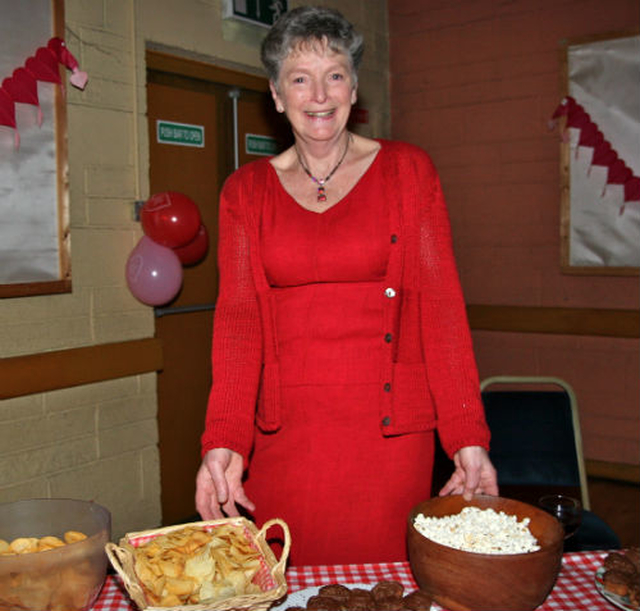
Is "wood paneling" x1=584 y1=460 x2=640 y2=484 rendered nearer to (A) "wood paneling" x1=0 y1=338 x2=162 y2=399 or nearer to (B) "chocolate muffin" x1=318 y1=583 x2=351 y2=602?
(A) "wood paneling" x1=0 y1=338 x2=162 y2=399

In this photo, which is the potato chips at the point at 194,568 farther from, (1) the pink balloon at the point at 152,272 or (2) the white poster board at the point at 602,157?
(2) the white poster board at the point at 602,157

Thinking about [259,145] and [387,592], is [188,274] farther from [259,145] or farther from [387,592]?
[387,592]

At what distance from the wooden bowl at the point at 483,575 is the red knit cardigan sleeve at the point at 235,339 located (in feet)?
1.49

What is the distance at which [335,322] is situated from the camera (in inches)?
61.1

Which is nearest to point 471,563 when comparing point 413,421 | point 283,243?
point 413,421

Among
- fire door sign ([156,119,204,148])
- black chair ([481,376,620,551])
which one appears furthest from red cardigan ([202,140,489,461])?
fire door sign ([156,119,204,148])

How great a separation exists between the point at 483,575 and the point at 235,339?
2.32ft

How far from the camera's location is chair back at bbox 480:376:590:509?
2.34m

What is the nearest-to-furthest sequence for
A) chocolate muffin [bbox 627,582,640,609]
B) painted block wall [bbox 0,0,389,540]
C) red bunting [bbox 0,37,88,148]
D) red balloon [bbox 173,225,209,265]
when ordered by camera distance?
chocolate muffin [bbox 627,582,640,609], red bunting [bbox 0,37,88,148], painted block wall [bbox 0,0,389,540], red balloon [bbox 173,225,209,265]

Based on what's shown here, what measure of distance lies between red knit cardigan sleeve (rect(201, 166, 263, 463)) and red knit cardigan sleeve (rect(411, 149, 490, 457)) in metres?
0.35

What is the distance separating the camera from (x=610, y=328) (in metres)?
4.08

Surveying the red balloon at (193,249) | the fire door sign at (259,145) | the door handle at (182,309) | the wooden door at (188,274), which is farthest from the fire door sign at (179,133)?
the door handle at (182,309)

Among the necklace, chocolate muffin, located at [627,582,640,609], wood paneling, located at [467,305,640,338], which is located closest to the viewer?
chocolate muffin, located at [627,582,640,609]

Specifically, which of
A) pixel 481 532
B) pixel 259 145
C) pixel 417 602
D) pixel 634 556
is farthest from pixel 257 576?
pixel 259 145
